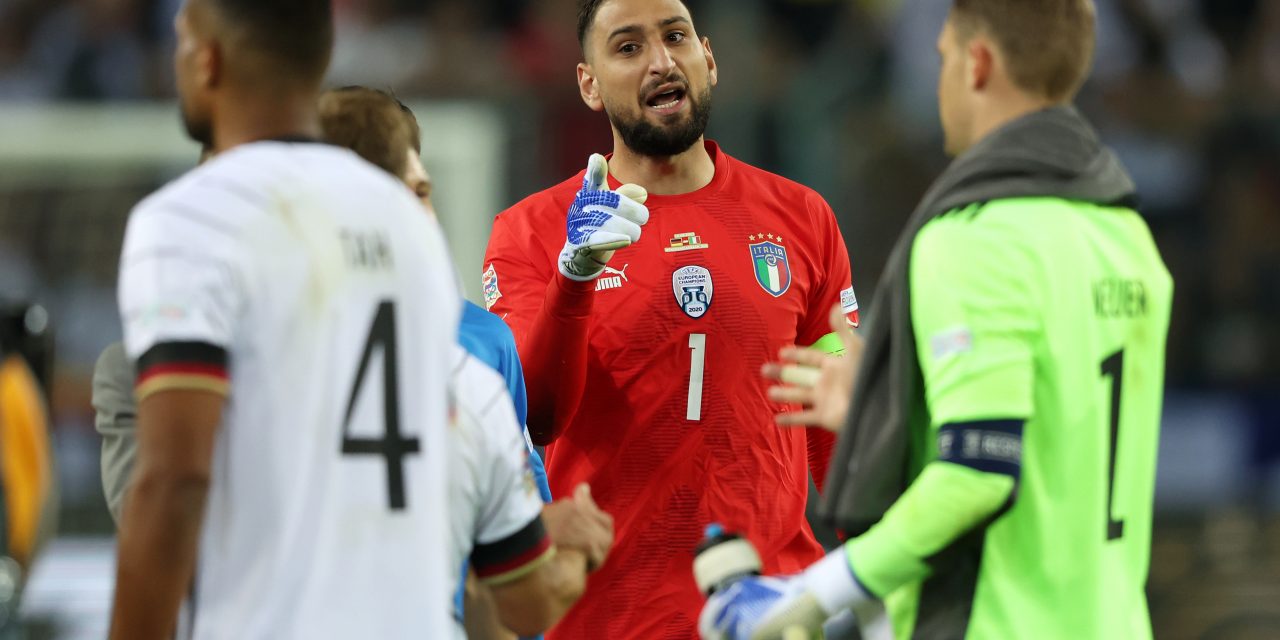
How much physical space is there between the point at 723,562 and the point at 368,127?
1145 mm

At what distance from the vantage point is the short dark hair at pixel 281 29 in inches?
109

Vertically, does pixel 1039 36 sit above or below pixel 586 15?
below

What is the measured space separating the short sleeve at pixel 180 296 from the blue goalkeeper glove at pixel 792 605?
1.19 m

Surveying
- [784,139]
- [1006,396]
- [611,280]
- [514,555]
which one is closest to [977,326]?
[1006,396]

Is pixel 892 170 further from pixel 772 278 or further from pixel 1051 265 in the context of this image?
pixel 1051 265

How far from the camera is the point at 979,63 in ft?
11.0

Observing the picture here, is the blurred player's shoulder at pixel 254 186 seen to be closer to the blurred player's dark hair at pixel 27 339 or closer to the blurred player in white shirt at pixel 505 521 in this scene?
the blurred player in white shirt at pixel 505 521

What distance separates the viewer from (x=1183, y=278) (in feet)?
35.7

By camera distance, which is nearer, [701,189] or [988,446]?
[988,446]

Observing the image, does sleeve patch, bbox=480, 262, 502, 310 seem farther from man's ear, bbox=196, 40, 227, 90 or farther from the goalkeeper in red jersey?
man's ear, bbox=196, 40, 227, 90

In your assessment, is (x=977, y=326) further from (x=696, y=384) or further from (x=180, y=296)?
(x=696, y=384)

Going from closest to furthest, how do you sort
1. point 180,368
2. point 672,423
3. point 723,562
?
point 180,368, point 723,562, point 672,423

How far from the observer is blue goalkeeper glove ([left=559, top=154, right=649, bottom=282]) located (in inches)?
164

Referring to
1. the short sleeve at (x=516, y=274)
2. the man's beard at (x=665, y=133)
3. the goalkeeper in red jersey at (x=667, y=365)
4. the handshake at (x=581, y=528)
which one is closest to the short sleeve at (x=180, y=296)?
the handshake at (x=581, y=528)
